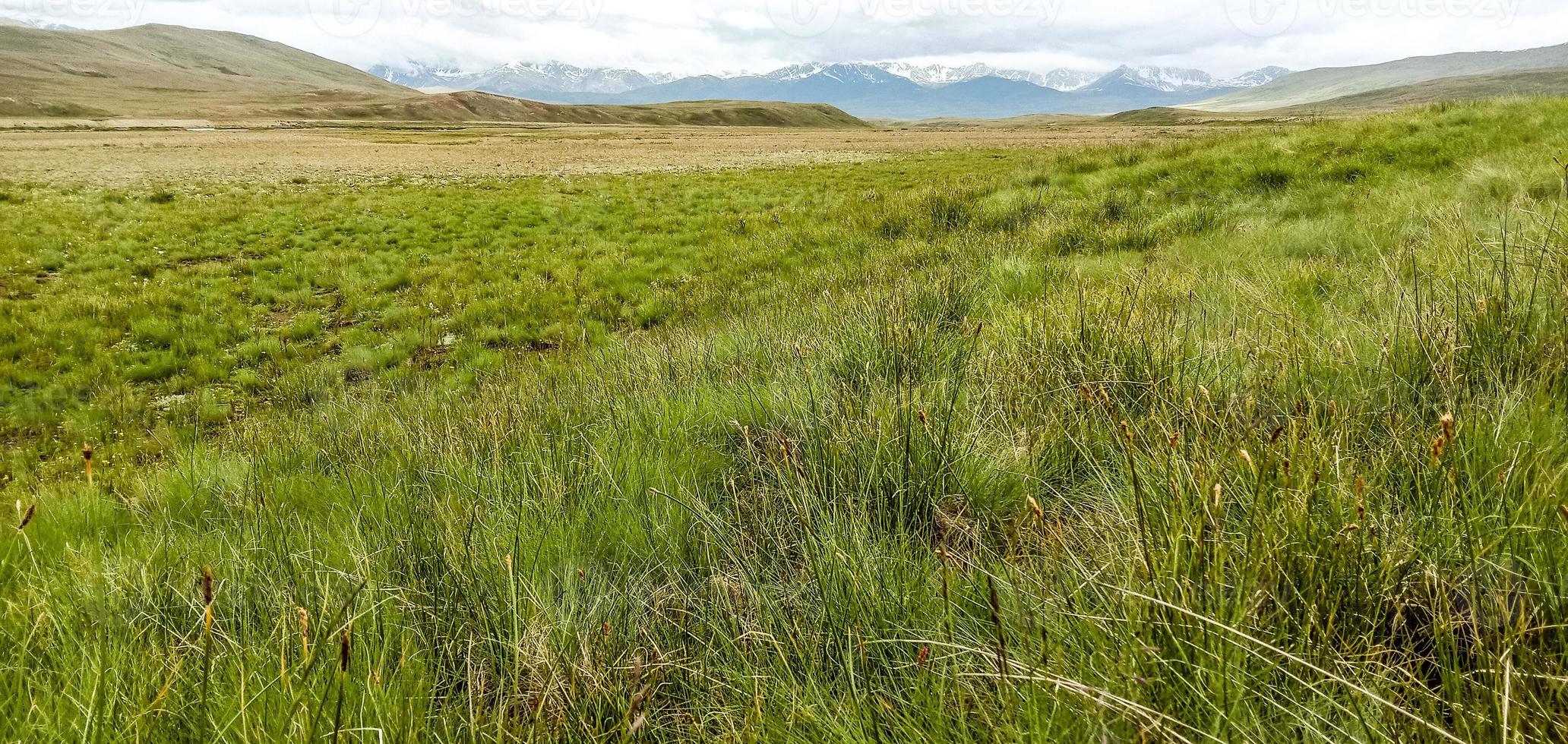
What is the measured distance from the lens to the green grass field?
4.08ft

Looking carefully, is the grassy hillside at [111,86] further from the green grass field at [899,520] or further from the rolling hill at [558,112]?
the green grass field at [899,520]

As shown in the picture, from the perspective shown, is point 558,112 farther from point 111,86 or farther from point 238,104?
point 111,86

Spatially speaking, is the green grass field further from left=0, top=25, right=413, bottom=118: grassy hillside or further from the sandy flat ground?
left=0, top=25, right=413, bottom=118: grassy hillside

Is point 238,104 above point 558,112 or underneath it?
underneath

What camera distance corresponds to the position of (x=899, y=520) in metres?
2.04

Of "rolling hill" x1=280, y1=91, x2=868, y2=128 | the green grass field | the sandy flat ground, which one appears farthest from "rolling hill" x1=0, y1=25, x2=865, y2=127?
the green grass field

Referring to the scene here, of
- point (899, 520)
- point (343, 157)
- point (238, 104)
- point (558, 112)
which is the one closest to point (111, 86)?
point (238, 104)

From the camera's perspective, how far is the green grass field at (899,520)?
1.24 meters

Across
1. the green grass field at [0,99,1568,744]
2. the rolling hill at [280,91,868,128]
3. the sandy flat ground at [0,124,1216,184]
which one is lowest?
the green grass field at [0,99,1568,744]

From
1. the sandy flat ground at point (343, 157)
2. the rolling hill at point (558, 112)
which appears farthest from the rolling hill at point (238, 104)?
the sandy flat ground at point (343, 157)

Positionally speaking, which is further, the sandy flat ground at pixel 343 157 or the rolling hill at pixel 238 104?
the rolling hill at pixel 238 104

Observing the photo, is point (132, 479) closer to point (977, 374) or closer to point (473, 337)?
point (473, 337)

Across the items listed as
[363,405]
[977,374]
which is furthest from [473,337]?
[977,374]

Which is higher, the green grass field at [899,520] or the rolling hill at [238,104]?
the rolling hill at [238,104]
